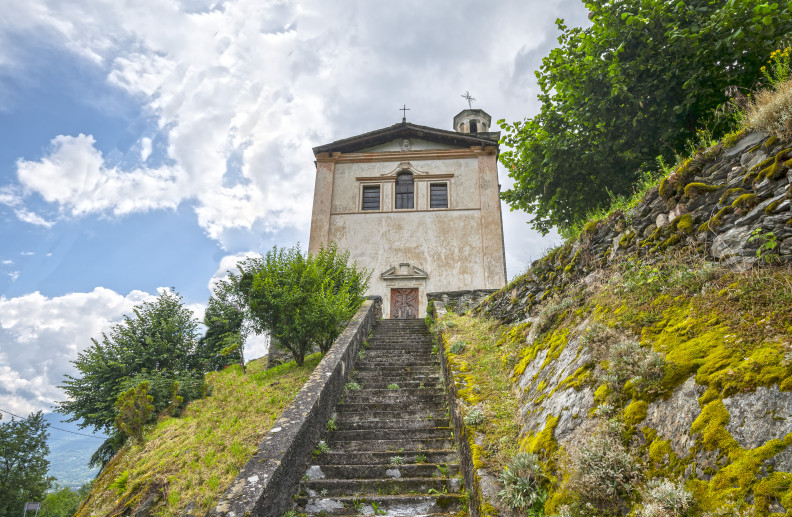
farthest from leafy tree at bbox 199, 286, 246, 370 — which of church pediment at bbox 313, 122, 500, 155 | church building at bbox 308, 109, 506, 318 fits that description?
church pediment at bbox 313, 122, 500, 155

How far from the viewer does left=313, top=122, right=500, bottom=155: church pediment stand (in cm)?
1900

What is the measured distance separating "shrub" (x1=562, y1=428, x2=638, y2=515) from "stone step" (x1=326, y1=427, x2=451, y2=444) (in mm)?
3365

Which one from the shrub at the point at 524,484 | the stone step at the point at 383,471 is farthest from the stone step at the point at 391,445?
the shrub at the point at 524,484

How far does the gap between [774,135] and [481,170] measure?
15.1m

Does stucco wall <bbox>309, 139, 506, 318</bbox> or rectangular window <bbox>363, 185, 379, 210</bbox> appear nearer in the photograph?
stucco wall <bbox>309, 139, 506, 318</bbox>

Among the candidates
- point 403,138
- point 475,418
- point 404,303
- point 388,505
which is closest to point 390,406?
point 388,505

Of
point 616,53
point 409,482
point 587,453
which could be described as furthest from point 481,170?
point 587,453

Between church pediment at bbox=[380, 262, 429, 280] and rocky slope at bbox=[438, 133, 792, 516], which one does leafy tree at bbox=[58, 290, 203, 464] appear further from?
rocky slope at bbox=[438, 133, 792, 516]

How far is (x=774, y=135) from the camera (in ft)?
12.1

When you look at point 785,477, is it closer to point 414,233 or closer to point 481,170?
point 414,233

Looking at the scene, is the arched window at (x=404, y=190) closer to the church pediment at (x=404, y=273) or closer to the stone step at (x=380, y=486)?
the church pediment at (x=404, y=273)

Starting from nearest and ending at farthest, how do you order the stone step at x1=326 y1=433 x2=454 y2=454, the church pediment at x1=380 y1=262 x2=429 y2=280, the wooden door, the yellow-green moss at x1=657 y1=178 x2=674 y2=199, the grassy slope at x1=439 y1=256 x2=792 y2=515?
1. the grassy slope at x1=439 y1=256 x2=792 y2=515
2. the yellow-green moss at x1=657 y1=178 x2=674 y2=199
3. the stone step at x1=326 y1=433 x2=454 y2=454
4. the wooden door
5. the church pediment at x1=380 y1=262 x2=429 y2=280

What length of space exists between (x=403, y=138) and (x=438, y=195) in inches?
131

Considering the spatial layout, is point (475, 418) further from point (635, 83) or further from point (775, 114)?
point (635, 83)
